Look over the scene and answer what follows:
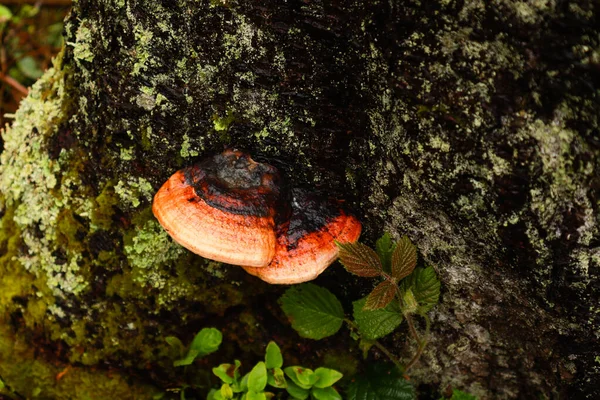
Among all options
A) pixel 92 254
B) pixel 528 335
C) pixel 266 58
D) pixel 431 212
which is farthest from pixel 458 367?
pixel 92 254

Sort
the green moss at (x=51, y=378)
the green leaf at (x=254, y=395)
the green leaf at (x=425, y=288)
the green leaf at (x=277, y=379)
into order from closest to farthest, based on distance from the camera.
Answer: the green leaf at (x=425, y=288), the green leaf at (x=254, y=395), the green leaf at (x=277, y=379), the green moss at (x=51, y=378)

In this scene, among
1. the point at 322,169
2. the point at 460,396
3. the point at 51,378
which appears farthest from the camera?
the point at 51,378

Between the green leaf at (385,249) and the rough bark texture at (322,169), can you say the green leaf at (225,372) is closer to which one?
the rough bark texture at (322,169)

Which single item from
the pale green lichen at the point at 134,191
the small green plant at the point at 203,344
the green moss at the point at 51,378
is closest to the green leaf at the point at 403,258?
the small green plant at the point at 203,344

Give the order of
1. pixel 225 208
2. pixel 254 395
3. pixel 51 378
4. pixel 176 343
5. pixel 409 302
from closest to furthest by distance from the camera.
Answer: pixel 225 208, pixel 409 302, pixel 254 395, pixel 176 343, pixel 51 378

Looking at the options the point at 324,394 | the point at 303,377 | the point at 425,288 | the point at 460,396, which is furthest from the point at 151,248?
the point at 460,396

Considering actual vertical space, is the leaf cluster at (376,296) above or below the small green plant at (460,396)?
above

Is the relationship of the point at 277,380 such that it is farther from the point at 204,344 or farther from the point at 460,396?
the point at 460,396
